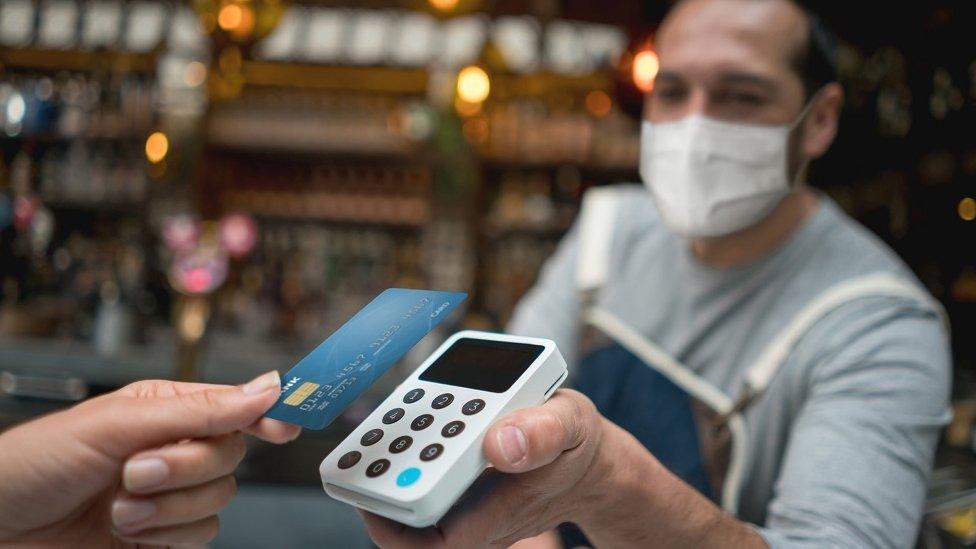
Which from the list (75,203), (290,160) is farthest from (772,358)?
(75,203)

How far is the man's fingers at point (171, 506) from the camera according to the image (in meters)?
0.35

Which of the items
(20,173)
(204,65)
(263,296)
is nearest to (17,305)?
(20,173)

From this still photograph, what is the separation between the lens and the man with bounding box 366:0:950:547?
1.90 feet

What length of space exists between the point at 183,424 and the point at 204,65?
2648 millimetres

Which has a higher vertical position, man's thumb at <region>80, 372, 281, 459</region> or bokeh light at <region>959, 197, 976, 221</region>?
man's thumb at <region>80, 372, 281, 459</region>

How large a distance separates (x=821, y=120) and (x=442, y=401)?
2.08ft

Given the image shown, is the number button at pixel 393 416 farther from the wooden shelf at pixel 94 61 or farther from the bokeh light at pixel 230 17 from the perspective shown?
the wooden shelf at pixel 94 61

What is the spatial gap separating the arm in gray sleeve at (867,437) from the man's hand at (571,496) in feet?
0.35

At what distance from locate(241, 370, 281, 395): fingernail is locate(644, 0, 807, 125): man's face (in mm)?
560

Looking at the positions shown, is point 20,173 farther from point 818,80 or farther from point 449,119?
point 818,80

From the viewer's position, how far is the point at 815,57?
0.78 meters

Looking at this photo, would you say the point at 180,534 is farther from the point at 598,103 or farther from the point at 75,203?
the point at 75,203

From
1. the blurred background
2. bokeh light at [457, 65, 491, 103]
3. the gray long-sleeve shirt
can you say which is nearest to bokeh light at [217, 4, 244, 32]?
bokeh light at [457, 65, 491, 103]

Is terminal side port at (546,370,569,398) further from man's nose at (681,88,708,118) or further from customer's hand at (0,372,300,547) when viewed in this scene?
man's nose at (681,88,708,118)
